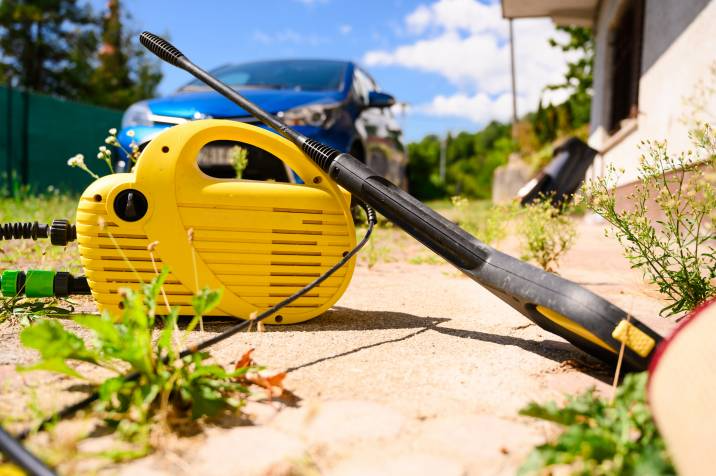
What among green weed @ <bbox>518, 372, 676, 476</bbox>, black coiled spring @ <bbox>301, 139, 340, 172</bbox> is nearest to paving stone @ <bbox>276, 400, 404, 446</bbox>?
green weed @ <bbox>518, 372, 676, 476</bbox>

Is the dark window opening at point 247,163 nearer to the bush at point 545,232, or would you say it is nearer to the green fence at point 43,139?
the bush at point 545,232

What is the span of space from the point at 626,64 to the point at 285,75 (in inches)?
192

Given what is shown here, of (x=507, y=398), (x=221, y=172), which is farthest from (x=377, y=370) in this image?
(x=221, y=172)

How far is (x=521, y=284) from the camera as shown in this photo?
5.74 ft

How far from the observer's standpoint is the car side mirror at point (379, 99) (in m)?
5.48

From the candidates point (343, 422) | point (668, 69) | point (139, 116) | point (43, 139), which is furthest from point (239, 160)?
point (43, 139)

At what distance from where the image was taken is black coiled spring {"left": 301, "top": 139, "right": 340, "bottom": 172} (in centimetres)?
209

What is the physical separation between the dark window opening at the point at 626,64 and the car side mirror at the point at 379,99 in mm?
2870

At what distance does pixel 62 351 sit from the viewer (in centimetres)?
125

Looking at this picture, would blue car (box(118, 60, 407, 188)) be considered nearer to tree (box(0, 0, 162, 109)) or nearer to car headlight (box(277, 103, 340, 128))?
car headlight (box(277, 103, 340, 128))

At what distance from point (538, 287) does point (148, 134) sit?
3528 mm

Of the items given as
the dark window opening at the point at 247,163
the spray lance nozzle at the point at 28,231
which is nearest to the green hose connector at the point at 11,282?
the spray lance nozzle at the point at 28,231

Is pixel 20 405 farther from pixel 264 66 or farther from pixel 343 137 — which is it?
pixel 264 66

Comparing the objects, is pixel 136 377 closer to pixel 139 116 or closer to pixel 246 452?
pixel 246 452
